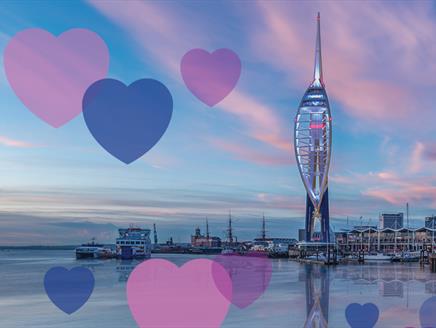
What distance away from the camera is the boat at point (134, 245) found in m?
119

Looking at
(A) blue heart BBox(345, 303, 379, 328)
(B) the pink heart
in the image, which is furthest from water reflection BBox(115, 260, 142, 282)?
(A) blue heart BBox(345, 303, 379, 328)

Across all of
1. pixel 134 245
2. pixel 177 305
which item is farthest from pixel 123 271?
pixel 134 245

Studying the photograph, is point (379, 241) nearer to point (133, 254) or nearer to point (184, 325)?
point (133, 254)

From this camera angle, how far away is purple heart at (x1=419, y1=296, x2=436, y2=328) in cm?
2442

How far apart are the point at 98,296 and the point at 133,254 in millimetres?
84985

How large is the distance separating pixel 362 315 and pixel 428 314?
9.42 ft

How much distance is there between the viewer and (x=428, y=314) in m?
27.7

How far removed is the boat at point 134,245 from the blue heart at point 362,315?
9044 cm

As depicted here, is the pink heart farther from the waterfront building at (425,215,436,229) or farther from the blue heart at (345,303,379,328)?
the waterfront building at (425,215,436,229)

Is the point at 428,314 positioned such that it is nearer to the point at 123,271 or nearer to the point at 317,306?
the point at 317,306

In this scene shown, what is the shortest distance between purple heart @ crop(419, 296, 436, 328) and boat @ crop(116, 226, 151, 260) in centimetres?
8983

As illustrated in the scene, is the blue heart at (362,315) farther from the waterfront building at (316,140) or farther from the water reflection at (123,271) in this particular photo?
the waterfront building at (316,140)

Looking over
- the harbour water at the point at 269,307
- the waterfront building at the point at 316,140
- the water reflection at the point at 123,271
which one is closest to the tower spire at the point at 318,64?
the waterfront building at the point at 316,140

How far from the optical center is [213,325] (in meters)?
25.2
